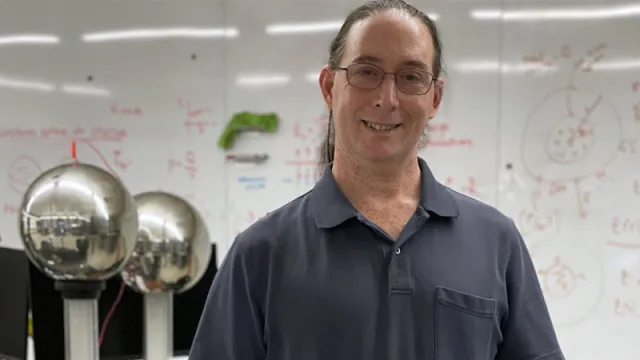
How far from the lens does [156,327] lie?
0.89 meters

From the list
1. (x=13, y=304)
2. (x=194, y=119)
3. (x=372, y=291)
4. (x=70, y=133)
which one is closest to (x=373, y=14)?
(x=372, y=291)

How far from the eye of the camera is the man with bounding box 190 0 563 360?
2.40 feet

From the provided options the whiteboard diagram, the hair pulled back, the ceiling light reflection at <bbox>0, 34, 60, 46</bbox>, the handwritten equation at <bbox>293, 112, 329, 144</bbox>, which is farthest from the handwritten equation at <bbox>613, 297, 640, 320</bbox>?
the ceiling light reflection at <bbox>0, 34, 60, 46</bbox>

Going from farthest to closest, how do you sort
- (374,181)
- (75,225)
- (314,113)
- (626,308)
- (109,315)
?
1. (314,113)
2. (626,308)
3. (109,315)
4. (374,181)
5. (75,225)

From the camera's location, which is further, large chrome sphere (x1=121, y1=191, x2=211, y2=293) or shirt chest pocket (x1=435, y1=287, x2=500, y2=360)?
large chrome sphere (x1=121, y1=191, x2=211, y2=293)

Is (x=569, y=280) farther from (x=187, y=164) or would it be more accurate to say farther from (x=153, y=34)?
(x=153, y=34)

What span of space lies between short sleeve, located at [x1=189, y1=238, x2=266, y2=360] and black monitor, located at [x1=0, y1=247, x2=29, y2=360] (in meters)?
0.79

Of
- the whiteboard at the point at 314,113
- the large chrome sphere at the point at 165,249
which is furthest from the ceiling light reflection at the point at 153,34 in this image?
the large chrome sphere at the point at 165,249

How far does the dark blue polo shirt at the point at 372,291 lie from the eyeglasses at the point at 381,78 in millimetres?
155

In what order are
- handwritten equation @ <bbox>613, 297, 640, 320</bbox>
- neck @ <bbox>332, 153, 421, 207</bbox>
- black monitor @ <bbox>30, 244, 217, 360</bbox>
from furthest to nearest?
handwritten equation @ <bbox>613, 297, 640, 320</bbox> < black monitor @ <bbox>30, 244, 217, 360</bbox> < neck @ <bbox>332, 153, 421, 207</bbox>

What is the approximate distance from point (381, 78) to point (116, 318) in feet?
3.19

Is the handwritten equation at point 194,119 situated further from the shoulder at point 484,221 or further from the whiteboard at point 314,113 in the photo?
the shoulder at point 484,221

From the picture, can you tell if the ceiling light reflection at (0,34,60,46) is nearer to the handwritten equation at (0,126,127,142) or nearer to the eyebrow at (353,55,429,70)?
the handwritten equation at (0,126,127,142)

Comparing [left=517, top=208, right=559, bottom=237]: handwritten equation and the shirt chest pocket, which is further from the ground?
the shirt chest pocket
